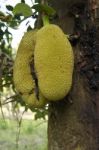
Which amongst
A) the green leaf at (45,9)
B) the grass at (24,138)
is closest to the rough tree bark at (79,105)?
the green leaf at (45,9)

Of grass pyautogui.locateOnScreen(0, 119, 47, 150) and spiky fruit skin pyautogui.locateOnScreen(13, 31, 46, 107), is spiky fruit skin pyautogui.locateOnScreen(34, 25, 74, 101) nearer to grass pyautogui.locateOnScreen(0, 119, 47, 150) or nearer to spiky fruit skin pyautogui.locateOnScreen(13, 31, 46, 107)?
spiky fruit skin pyautogui.locateOnScreen(13, 31, 46, 107)

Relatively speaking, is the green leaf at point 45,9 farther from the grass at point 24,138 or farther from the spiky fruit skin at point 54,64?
the grass at point 24,138

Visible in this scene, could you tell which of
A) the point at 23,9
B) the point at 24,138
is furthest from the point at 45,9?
the point at 24,138

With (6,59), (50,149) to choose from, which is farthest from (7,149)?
(50,149)

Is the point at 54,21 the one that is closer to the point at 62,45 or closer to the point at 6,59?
the point at 62,45

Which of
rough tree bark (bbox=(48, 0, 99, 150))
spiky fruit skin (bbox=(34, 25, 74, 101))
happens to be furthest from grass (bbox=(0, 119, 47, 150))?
spiky fruit skin (bbox=(34, 25, 74, 101))
